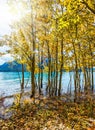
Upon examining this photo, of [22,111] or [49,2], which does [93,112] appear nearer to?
[22,111]

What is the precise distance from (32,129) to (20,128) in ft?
2.82

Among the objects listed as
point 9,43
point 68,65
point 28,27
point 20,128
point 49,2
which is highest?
point 49,2

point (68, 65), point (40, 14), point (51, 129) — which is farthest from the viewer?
point (68, 65)

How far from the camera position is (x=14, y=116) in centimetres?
1505

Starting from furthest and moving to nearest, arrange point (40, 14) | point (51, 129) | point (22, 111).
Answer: point (40, 14) < point (22, 111) < point (51, 129)

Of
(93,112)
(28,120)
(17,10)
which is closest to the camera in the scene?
(28,120)

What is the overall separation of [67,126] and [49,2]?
554 inches

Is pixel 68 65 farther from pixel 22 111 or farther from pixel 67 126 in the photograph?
pixel 67 126

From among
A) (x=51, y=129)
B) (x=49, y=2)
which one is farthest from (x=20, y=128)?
(x=49, y=2)

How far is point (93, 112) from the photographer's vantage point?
48.6 feet

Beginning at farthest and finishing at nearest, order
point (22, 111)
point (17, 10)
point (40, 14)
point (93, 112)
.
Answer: point (40, 14) → point (17, 10) → point (22, 111) → point (93, 112)

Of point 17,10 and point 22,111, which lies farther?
point 17,10

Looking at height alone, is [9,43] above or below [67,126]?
above

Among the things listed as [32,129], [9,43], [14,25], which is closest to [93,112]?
[32,129]
